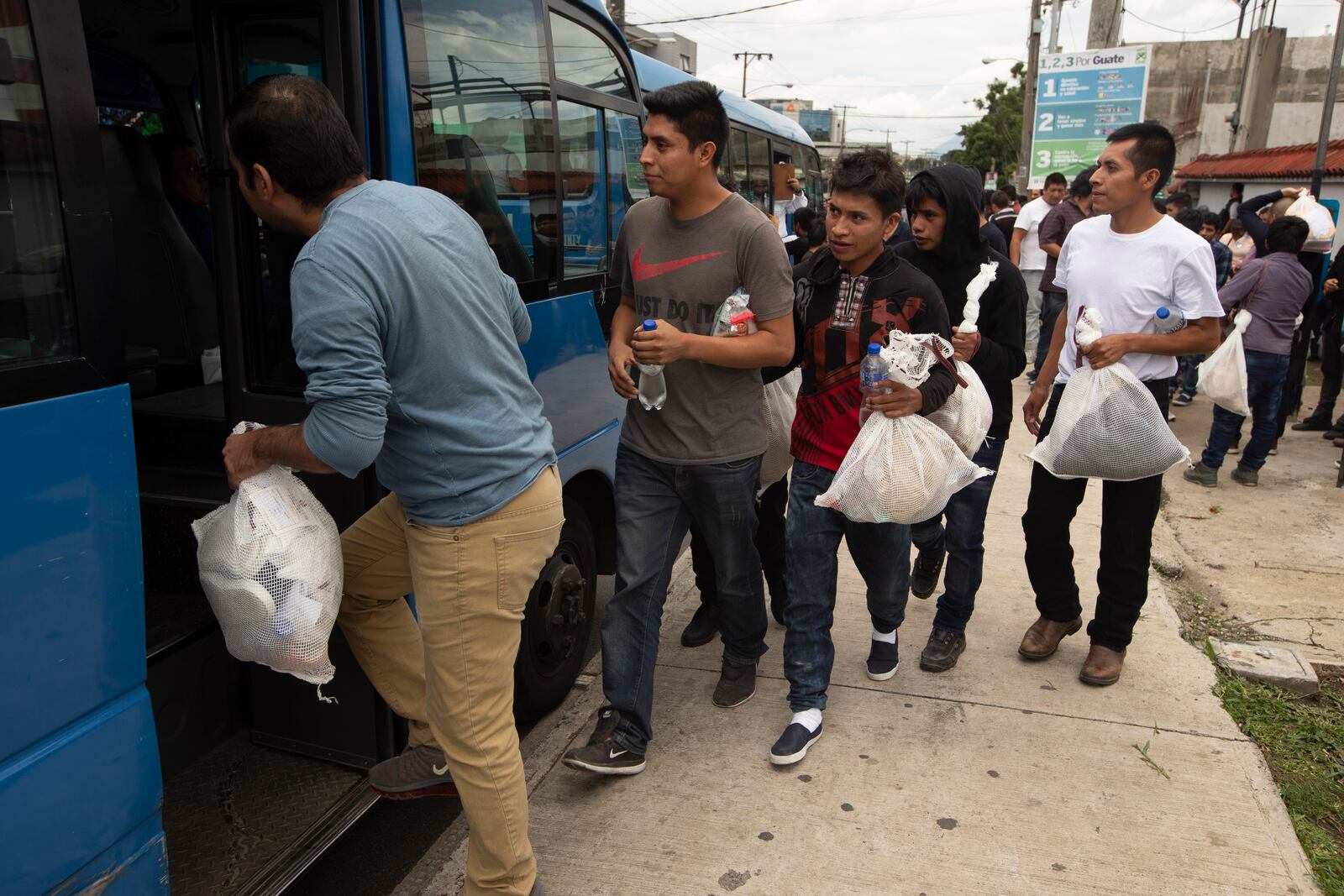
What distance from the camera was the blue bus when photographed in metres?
1.70

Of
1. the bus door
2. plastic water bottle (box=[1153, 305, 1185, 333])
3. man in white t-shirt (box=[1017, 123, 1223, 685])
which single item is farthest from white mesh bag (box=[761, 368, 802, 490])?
the bus door

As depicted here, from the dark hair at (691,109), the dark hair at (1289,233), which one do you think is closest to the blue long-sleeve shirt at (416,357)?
the dark hair at (691,109)

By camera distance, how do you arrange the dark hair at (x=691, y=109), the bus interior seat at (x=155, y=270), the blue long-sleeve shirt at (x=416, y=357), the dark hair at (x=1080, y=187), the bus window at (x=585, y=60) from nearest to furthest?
the blue long-sleeve shirt at (x=416, y=357) < the dark hair at (x=691, y=109) < the bus window at (x=585, y=60) < the bus interior seat at (x=155, y=270) < the dark hair at (x=1080, y=187)

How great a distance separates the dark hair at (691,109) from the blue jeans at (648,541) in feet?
3.27

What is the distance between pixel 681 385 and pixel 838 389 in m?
0.55

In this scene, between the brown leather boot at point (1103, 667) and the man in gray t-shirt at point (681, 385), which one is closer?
the man in gray t-shirt at point (681, 385)

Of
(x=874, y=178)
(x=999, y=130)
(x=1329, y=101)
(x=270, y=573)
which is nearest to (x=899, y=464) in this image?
(x=874, y=178)

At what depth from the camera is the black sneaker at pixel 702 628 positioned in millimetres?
4098

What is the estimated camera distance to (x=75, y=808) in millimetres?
1780

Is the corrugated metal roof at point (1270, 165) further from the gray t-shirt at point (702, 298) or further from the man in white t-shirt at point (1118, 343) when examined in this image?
the gray t-shirt at point (702, 298)

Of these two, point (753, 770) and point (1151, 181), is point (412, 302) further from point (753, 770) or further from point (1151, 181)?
point (1151, 181)

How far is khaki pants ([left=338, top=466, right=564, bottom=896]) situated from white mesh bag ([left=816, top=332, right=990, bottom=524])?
104 centimetres

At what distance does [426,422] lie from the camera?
2154mm

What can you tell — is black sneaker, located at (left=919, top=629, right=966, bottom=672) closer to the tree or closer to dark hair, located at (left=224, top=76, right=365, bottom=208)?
dark hair, located at (left=224, top=76, right=365, bottom=208)
